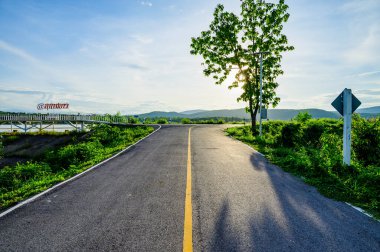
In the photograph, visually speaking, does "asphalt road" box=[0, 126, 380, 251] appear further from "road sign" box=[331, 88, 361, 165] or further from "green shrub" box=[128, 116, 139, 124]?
"green shrub" box=[128, 116, 139, 124]

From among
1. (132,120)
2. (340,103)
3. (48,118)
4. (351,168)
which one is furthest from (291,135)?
(48,118)

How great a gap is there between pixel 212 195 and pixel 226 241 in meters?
2.36

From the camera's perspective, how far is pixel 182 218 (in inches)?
187

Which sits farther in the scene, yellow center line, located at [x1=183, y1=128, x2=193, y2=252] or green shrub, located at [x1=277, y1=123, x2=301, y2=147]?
green shrub, located at [x1=277, y1=123, x2=301, y2=147]

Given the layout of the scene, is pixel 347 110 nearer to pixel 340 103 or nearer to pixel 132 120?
pixel 340 103

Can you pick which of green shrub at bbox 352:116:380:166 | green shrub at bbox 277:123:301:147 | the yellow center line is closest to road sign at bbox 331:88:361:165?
green shrub at bbox 352:116:380:166

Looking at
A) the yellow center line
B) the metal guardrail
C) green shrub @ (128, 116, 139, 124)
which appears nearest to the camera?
the yellow center line

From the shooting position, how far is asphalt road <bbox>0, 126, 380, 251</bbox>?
12.6 ft

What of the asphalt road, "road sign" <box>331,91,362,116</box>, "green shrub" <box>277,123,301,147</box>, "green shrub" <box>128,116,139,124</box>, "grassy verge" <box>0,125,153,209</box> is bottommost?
"grassy verge" <box>0,125,153,209</box>

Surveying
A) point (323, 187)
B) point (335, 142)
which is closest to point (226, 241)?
point (323, 187)

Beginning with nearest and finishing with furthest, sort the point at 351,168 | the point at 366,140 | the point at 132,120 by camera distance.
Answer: the point at 351,168 < the point at 366,140 < the point at 132,120

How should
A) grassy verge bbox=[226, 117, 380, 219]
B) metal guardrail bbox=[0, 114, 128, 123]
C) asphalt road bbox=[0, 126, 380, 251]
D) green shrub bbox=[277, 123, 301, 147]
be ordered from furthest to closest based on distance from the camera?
metal guardrail bbox=[0, 114, 128, 123], green shrub bbox=[277, 123, 301, 147], grassy verge bbox=[226, 117, 380, 219], asphalt road bbox=[0, 126, 380, 251]

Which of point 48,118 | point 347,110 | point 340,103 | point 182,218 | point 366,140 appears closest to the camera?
point 182,218

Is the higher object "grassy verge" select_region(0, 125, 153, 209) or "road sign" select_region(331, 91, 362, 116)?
"road sign" select_region(331, 91, 362, 116)
